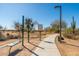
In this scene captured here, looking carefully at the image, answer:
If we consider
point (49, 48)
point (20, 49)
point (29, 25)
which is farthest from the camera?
point (29, 25)

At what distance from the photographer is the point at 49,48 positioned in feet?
19.6

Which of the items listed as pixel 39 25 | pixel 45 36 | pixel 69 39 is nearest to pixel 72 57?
pixel 39 25

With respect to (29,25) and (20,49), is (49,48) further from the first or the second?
(29,25)

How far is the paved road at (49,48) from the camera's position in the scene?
17.9 ft

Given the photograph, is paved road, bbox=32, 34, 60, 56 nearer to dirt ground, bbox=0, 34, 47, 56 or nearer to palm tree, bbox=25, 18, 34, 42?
dirt ground, bbox=0, 34, 47, 56

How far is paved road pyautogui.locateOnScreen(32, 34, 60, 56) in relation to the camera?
17.9 ft

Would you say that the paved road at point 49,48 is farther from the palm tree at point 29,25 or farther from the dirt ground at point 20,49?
the palm tree at point 29,25

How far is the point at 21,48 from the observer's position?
5.88m

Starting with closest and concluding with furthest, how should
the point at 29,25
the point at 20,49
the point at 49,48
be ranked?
the point at 20,49
the point at 49,48
the point at 29,25

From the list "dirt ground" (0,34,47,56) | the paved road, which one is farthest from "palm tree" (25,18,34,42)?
the paved road

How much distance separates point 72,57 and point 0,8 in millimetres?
2158

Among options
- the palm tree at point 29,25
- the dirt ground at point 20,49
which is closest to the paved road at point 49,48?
the dirt ground at point 20,49

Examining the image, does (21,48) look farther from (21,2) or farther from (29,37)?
(21,2)

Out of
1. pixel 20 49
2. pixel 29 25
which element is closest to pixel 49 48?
pixel 20 49
